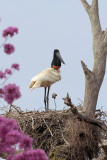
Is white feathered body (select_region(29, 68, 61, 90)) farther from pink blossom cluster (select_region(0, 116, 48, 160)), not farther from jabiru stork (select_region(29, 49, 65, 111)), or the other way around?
pink blossom cluster (select_region(0, 116, 48, 160))

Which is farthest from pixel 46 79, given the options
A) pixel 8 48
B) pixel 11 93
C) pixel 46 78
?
pixel 11 93

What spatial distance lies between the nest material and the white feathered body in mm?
778

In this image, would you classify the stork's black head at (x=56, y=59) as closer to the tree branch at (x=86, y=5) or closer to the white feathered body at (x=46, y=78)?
the white feathered body at (x=46, y=78)

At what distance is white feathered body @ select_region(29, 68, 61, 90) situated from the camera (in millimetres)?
7375

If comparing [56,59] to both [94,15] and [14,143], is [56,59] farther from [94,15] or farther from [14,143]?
[14,143]

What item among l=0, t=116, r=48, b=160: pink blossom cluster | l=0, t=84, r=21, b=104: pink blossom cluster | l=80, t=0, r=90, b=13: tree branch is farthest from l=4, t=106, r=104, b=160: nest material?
l=0, t=116, r=48, b=160: pink blossom cluster

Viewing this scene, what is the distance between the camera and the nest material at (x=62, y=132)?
6676 millimetres

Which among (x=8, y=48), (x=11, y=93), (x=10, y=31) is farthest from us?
(x=8, y=48)

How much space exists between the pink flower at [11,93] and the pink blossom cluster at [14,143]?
0.90 ft

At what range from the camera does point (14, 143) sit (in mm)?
2887

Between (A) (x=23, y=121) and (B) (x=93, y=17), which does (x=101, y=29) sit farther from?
(A) (x=23, y=121)

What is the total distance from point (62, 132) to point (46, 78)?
1.22m

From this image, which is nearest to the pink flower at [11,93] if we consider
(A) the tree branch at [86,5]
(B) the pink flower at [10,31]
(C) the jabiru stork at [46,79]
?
(B) the pink flower at [10,31]

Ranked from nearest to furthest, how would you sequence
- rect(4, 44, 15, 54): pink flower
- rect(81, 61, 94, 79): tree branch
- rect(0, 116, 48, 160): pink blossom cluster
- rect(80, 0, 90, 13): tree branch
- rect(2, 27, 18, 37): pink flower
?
1. rect(0, 116, 48, 160): pink blossom cluster
2. rect(2, 27, 18, 37): pink flower
3. rect(4, 44, 15, 54): pink flower
4. rect(81, 61, 94, 79): tree branch
5. rect(80, 0, 90, 13): tree branch
